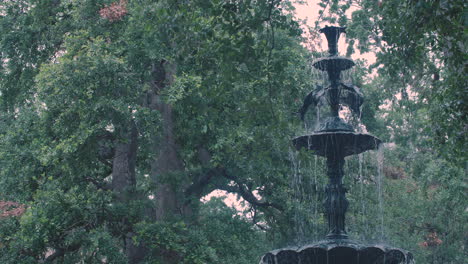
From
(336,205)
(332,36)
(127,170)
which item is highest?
(332,36)

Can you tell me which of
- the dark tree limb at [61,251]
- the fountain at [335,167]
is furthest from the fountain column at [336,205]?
the dark tree limb at [61,251]

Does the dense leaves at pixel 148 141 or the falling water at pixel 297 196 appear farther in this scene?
the falling water at pixel 297 196

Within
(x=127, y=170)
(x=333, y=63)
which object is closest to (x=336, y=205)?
(x=333, y=63)

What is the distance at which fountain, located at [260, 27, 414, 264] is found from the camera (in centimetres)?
848

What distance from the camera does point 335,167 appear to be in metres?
9.56

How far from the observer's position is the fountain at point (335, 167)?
8.48m

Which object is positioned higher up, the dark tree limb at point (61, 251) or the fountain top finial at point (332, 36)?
the fountain top finial at point (332, 36)

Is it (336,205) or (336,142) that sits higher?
(336,142)

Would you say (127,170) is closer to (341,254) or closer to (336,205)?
(336,205)

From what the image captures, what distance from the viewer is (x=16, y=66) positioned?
17016 millimetres

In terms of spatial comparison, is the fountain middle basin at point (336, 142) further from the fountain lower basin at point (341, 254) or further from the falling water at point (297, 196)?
the falling water at point (297, 196)

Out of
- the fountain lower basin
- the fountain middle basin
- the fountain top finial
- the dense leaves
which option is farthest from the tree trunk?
the fountain lower basin

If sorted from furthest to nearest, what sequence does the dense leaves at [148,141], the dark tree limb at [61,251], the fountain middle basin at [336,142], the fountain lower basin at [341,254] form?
the dark tree limb at [61,251]
the dense leaves at [148,141]
the fountain middle basin at [336,142]
the fountain lower basin at [341,254]

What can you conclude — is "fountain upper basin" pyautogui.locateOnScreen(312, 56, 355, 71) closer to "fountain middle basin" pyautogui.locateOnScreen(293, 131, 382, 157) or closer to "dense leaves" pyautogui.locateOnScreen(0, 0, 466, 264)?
"dense leaves" pyautogui.locateOnScreen(0, 0, 466, 264)
